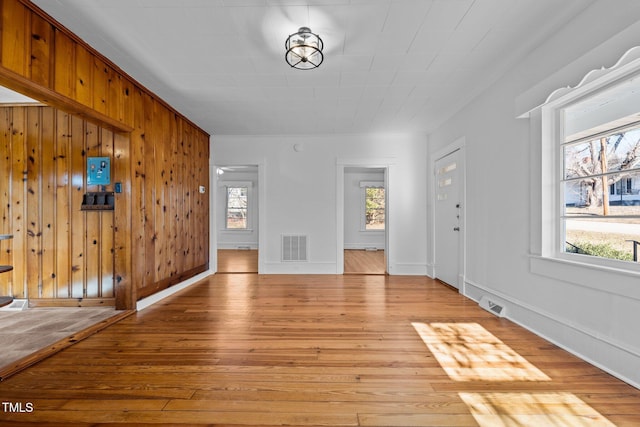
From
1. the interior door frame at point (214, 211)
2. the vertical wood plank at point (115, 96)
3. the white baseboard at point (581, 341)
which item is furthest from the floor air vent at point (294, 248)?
the white baseboard at point (581, 341)

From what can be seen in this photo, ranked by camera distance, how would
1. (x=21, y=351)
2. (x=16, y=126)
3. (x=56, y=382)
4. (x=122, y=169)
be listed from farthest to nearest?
(x=16, y=126), (x=122, y=169), (x=21, y=351), (x=56, y=382)

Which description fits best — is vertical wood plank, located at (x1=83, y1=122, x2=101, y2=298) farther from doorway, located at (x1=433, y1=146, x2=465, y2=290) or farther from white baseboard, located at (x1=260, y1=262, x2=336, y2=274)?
doorway, located at (x1=433, y1=146, x2=465, y2=290)

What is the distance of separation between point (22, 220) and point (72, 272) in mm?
831

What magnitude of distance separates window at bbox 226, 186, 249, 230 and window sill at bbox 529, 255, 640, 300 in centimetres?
749

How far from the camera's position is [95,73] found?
2.42 m

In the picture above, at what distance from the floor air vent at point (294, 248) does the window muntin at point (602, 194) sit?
11.7 feet

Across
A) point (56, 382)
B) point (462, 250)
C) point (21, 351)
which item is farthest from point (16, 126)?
point (462, 250)

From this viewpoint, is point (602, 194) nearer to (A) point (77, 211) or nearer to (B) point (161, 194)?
(B) point (161, 194)

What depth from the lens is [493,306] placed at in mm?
2916

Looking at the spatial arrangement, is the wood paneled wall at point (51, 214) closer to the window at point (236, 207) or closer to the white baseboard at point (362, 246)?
the window at point (236, 207)

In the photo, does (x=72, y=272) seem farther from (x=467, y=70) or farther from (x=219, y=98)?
(x=467, y=70)

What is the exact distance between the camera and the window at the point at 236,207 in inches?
339

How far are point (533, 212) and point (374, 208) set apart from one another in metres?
6.16

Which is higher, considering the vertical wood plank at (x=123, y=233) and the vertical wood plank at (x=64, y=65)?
the vertical wood plank at (x=64, y=65)
